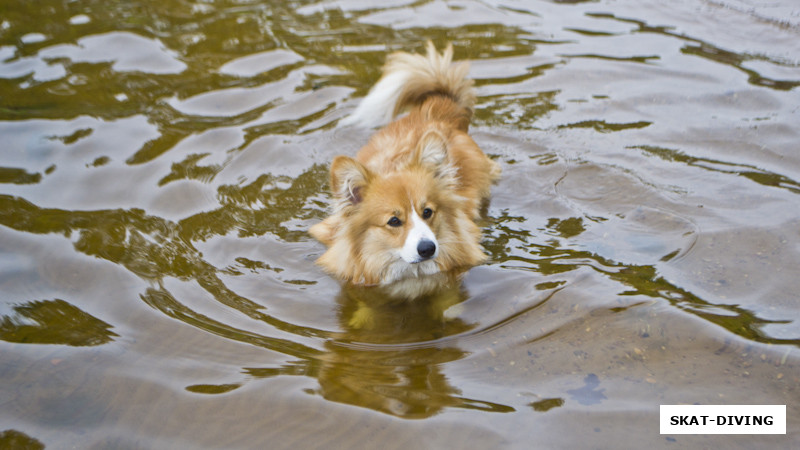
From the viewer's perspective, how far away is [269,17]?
314 inches

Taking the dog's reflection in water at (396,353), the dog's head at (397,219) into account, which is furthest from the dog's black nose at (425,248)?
the dog's reflection in water at (396,353)

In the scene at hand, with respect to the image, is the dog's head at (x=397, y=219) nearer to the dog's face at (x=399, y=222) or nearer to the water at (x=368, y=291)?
the dog's face at (x=399, y=222)

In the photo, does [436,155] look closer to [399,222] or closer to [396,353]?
[399,222]

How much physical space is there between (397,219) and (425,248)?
0.33 meters

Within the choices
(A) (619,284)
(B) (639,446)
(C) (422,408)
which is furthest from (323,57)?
(B) (639,446)

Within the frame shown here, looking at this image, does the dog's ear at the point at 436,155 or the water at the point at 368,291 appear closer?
the water at the point at 368,291

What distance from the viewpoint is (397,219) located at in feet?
13.2

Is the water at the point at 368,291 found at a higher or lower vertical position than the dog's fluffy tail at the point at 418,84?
lower

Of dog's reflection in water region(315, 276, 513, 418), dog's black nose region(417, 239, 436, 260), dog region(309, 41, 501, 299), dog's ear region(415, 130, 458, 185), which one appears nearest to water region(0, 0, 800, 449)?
dog's reflection in water region(315, 276, 513, 418)

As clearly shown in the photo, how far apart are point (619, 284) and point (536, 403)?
40.8 inches

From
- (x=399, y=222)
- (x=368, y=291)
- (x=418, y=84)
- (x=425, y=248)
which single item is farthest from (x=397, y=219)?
(x=418, y=84)

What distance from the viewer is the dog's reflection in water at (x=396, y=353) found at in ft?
9.86

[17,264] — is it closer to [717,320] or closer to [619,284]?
[619,284]

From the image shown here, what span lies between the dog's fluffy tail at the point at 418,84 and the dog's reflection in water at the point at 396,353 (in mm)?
1780
